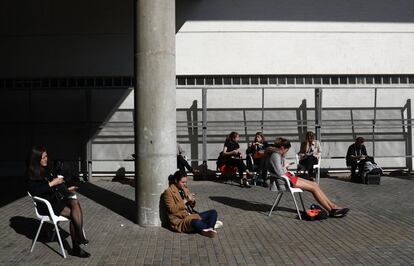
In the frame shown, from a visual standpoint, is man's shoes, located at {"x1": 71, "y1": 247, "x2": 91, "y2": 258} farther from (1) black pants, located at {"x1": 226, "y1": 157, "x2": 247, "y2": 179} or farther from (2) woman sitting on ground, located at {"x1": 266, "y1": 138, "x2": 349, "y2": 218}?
(1) black pants, located at {"x1": 226, "y1": 157, "x2": 247, "y2": 179}

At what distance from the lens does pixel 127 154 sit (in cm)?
1356

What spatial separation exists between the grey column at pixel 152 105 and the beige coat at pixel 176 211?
1.34 ft

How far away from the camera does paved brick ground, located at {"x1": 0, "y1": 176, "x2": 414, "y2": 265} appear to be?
5676 millimetres

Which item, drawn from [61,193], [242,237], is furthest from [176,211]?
[61,193]

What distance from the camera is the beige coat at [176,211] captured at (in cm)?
693

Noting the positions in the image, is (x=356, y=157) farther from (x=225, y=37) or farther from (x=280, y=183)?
(x=225, y=37)

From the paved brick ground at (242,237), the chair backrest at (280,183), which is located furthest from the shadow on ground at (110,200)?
the chair backrest at (280,183)

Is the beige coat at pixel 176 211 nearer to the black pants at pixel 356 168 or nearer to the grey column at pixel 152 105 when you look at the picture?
the grey column at pixel 152 105

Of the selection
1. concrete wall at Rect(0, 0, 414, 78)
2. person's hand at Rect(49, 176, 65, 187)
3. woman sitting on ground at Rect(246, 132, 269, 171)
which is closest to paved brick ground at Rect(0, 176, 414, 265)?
person's hand at Rect(49, 176, 65, 187)

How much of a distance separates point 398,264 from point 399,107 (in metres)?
9.79

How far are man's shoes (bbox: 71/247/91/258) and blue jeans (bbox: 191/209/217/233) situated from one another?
1.67m

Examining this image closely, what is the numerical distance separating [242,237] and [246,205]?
2.47 m

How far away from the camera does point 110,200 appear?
9.90m

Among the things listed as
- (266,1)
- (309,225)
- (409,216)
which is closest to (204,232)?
(309,225)
